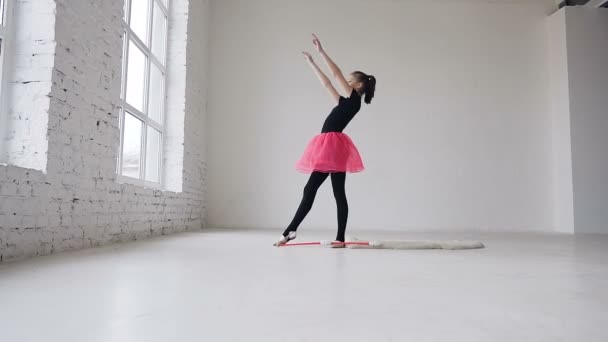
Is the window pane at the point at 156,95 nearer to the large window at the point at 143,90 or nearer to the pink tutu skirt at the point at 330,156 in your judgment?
the large window at the point at 143,90

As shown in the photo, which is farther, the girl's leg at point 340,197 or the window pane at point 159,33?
the window pane at point 159,33

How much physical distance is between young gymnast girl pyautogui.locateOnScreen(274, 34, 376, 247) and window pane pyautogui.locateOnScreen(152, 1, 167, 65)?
238 centimetres

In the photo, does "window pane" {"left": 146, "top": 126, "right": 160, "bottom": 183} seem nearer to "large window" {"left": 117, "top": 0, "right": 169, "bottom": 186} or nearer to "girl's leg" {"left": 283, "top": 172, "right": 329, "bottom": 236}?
"large window" {"left": 117, "top": 0, "right": 169, "bottom": 186}

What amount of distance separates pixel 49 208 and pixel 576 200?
19.9ft

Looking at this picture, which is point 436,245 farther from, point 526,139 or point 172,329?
point 526,139

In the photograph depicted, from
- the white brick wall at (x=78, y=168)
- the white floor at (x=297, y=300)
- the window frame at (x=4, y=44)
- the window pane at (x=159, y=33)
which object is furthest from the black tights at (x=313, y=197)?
the window pane at (x=159, y=33)

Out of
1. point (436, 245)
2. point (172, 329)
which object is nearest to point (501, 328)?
point (172, 329)

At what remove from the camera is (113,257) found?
227cm

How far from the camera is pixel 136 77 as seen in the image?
4051 millimetres

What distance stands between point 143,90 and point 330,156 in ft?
7.24

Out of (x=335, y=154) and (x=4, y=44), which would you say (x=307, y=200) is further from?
(x=4, y=44)

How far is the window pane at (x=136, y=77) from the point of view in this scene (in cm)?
380

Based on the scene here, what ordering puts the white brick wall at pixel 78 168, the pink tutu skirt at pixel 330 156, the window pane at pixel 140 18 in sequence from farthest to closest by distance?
the window pane at pixel 140 18 < the pink tutu skirt at pixel 330 156 < the white brick wall at pixel 78 168

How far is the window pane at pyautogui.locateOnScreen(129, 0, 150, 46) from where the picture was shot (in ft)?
13.0
